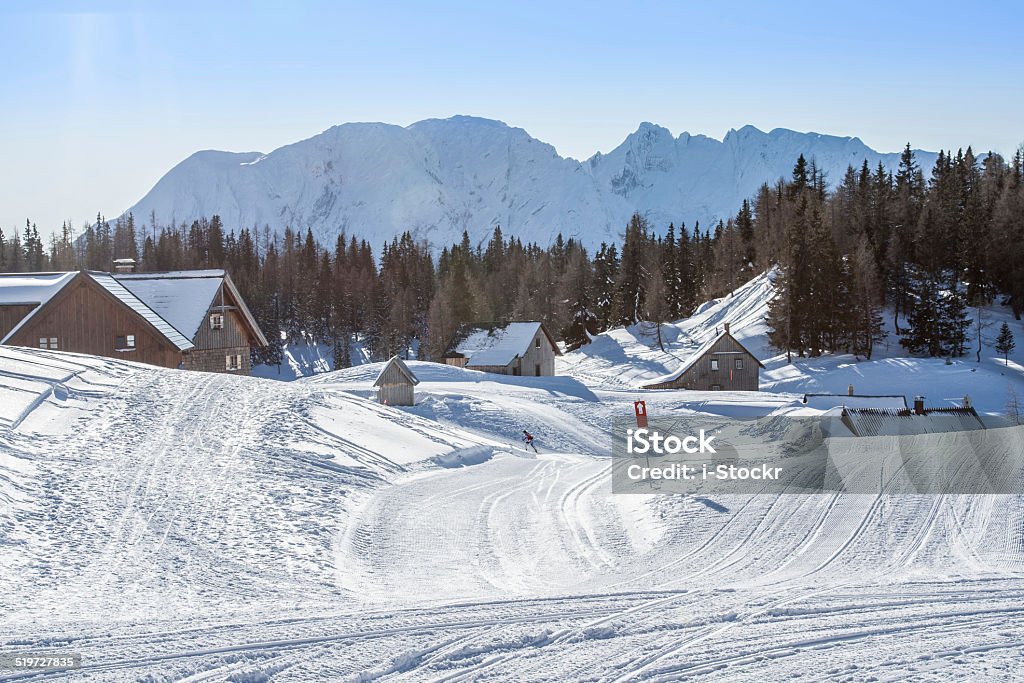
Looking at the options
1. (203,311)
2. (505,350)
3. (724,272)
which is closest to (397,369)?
(203,311)

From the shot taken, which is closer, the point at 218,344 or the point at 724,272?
the point at 218,344

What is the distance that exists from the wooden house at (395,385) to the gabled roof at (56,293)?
8577mm

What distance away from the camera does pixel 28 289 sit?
36188mm

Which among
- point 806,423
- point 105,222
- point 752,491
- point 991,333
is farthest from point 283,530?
point 105,222

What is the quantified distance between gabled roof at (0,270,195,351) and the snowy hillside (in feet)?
42.0

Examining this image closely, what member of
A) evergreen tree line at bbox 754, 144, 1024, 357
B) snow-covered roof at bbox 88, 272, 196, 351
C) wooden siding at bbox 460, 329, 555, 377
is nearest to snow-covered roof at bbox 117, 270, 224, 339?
snow-covered roof at bbox 88, 272, 196, 351

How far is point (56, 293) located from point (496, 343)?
34240mm

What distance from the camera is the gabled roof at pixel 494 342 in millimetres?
62906

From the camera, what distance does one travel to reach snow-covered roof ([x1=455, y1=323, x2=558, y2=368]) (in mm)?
62844

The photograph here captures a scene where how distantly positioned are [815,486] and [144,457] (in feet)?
43.0

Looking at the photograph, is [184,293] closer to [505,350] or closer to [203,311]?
[203,311]

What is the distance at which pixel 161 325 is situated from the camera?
36.7 metres

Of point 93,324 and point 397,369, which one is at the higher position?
point 93,324

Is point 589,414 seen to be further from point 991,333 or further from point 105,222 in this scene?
point 105,222
